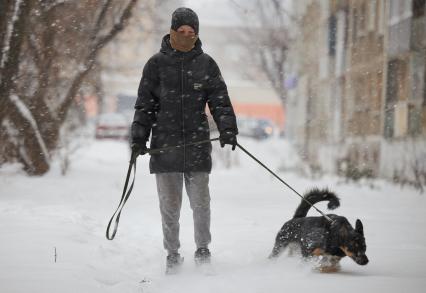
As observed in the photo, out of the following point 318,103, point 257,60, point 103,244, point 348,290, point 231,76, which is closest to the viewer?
point 348,290

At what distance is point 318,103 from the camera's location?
2455 centimetres

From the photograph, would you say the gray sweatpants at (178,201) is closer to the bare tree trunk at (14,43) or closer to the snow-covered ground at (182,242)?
the snow-covered ground at (182,242)

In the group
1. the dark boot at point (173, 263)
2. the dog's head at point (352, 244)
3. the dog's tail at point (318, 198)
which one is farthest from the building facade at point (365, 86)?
the dark boot at point (173, 263)

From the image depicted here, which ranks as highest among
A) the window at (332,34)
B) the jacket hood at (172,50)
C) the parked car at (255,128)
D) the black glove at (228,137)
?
the window at (332,34)

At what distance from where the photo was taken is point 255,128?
4116 cm

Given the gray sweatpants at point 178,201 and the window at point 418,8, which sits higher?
the window at point 418,8

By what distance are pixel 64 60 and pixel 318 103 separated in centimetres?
1435

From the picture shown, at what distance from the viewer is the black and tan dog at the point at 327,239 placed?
4.55m

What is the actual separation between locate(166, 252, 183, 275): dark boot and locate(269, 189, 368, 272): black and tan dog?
2.77ft

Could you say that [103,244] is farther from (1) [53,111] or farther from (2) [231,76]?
(2) [231,76]

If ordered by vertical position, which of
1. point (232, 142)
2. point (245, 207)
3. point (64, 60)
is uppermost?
point (64, 60)

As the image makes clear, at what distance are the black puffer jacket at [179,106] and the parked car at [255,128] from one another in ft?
118

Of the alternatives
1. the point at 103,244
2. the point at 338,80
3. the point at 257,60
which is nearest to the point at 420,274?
the point at 103,244

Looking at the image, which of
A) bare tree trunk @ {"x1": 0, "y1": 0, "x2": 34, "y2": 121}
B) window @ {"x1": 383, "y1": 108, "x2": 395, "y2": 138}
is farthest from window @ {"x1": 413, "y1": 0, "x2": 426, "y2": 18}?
bare tree trunk @ {"x1": 0, "y1": 0, "x2": 34, "y2": 121}
